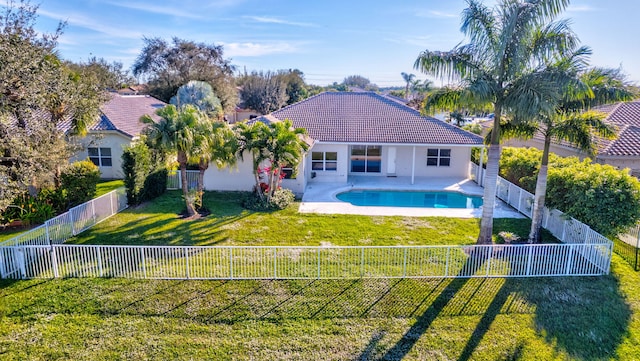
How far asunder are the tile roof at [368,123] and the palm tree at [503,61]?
10.7m

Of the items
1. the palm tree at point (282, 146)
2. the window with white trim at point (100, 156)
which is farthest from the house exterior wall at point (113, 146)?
the palm tree at point (282, 146)

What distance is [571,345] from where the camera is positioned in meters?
8.55

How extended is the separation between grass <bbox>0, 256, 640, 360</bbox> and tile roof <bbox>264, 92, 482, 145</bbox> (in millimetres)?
13453

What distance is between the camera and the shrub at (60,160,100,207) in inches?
669

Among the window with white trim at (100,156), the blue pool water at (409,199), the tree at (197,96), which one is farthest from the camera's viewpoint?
the tree at (197,96)

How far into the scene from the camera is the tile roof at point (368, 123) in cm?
2355

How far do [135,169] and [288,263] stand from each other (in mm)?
9855

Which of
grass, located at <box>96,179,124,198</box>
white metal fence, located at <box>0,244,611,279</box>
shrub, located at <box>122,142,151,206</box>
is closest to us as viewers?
white metal fence, located at <box>0,244,611,279</box>

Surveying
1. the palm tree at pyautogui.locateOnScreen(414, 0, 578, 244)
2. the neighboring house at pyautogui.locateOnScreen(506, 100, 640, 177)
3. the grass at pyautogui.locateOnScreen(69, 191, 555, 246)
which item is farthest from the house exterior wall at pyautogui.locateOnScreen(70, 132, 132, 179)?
the neighboring house at pyautogui.locateOnScreen(506, 100, 640, 177)

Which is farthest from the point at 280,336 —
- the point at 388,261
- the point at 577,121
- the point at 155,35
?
the point at 155,35

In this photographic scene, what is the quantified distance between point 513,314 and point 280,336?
5.73 meters

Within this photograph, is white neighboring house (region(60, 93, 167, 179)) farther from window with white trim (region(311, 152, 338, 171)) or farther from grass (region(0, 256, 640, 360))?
grass (region(0, 256, 640, 360))

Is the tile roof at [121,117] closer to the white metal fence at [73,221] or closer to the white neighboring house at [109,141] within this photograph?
the white neighboring house at [109,141]

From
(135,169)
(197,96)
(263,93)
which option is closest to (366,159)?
(135,169)
